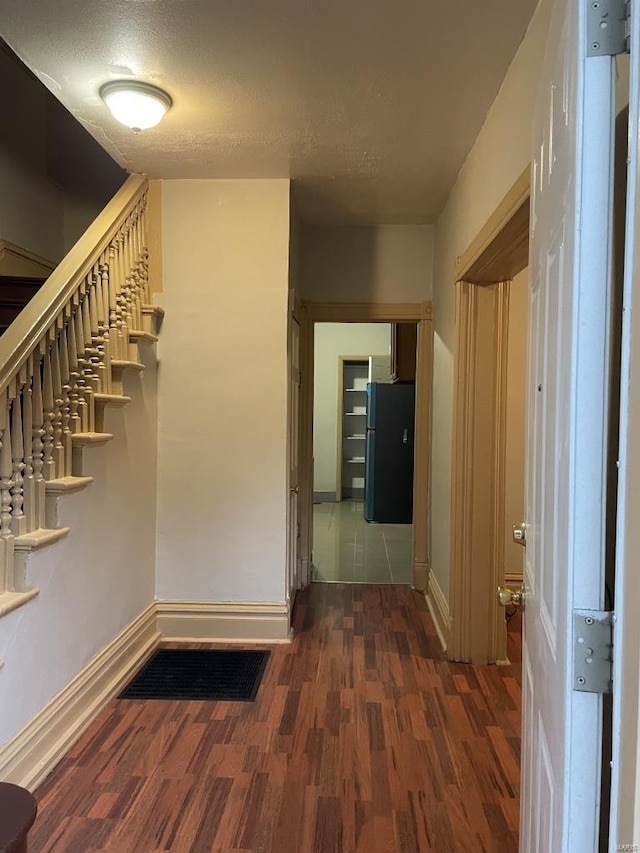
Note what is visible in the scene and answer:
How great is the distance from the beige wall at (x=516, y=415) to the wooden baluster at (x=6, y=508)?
3.11 metres

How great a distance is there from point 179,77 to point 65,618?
206 centimetres

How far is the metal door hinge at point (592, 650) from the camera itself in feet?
2.69

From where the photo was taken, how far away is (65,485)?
2213 millimetres

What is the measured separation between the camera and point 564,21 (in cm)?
101

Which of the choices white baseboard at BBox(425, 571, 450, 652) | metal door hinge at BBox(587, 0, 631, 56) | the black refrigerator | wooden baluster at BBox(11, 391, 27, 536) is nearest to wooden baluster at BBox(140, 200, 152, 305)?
wooden baluster at BBox(11, 391, 27, 536)

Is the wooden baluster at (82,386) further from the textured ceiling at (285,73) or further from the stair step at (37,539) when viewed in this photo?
the textured ceiling at (285,73)

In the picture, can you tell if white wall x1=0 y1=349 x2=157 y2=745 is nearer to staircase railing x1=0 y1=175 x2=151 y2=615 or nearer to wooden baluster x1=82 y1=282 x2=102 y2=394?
staircase railing x1=0 y1=175 x2=151 y2=615

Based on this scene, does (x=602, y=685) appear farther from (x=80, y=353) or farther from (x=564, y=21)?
(x=80, y=353)

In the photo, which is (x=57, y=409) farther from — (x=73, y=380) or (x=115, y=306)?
(x=115, y=306)

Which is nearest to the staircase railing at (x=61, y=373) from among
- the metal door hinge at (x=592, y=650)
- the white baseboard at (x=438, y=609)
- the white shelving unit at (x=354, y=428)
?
the metal door hinge at (x=592, y=650)

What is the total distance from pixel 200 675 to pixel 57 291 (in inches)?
74.2

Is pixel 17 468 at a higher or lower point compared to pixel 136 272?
lower

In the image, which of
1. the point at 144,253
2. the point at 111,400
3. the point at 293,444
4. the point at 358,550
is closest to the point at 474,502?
the point at 293,444

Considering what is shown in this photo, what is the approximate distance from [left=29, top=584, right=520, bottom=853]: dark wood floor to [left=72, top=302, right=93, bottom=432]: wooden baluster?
4.04 ft
